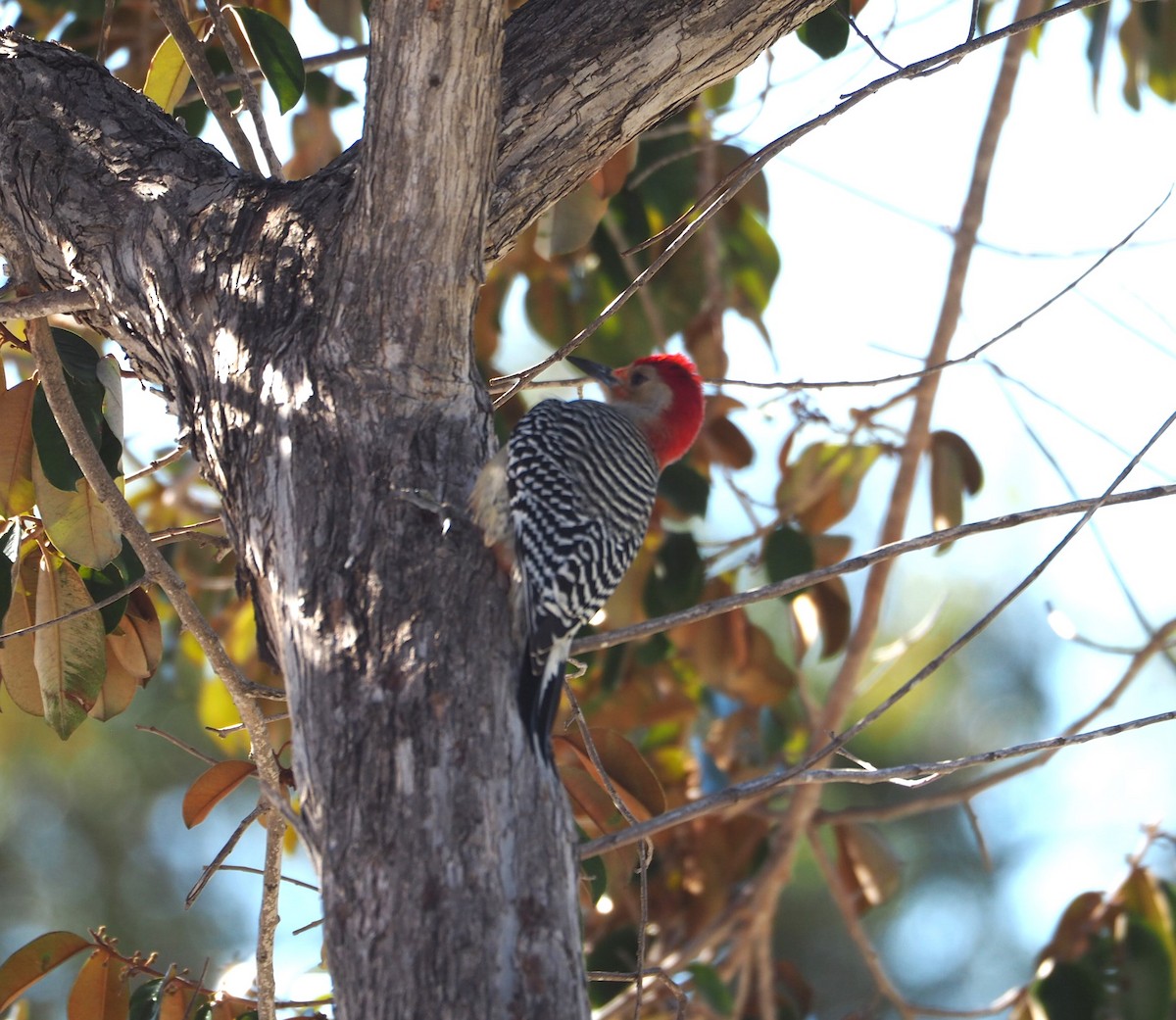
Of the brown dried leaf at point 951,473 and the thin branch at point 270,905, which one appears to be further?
the brown dried leaf at point 951,473

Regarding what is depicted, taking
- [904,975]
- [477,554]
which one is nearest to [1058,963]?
[477,554]

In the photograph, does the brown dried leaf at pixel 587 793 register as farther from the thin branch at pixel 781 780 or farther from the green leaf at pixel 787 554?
the green leaf at pixel 787 554

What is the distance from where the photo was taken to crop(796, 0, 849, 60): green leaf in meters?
3.21

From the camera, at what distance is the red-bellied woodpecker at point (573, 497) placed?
7.71ft

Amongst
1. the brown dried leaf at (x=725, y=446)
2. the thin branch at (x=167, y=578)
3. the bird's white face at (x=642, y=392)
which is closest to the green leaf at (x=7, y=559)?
the thin branch at (x=167, y=578)

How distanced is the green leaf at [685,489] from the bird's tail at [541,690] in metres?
1.93

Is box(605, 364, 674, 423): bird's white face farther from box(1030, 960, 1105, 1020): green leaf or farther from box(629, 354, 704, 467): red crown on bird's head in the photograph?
box(1030, 960, 1105, 1020): green leaf

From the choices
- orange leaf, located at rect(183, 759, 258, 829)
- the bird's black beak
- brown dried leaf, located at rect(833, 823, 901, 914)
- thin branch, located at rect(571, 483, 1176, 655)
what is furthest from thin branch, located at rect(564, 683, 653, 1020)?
brown dried leaf, located at rect(833, 823, 901, 914)

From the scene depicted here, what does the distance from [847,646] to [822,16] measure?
2240mm

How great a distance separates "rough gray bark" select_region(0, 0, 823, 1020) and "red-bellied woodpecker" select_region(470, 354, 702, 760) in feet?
0.60

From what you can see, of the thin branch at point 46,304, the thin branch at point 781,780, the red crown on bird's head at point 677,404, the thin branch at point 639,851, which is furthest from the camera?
the red crown on bird's head at point 677,404

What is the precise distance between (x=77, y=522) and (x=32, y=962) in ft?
3.03

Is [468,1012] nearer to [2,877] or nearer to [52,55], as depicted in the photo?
[52,55]

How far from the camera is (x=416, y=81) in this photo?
81.7 inches
